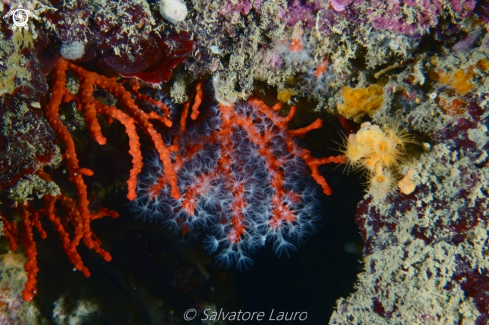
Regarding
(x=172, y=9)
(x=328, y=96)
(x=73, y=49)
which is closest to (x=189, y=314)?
(x=328, y=96)

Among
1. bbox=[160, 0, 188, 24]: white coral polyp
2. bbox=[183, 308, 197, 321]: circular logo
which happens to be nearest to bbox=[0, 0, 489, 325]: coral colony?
bbox=[160, 0, 188, 24]: white coral polyp

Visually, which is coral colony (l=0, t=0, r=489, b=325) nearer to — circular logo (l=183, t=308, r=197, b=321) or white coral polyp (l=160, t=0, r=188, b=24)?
white coral polyp (l=160, t=0, r=188, b=24)

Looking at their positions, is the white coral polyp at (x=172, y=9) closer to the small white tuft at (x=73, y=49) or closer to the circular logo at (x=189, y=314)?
the small white tuft at (x=73, y=49)

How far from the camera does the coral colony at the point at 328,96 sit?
6.21 feet

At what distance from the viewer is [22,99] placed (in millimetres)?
1843

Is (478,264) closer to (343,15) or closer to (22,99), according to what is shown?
(343,15)

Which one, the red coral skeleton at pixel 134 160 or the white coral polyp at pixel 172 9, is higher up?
the white coral polyp at pixel 172 9

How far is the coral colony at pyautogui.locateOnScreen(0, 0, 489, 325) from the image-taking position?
1894mm

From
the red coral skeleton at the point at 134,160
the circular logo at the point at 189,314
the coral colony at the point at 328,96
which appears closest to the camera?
the coral colony at the point at 328,96

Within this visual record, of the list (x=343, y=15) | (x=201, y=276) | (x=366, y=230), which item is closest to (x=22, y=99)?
(x=343, y=15)

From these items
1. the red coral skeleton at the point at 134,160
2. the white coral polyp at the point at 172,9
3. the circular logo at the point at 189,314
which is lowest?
the circular logo at the point at 189,314

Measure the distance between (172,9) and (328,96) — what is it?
1350 mm

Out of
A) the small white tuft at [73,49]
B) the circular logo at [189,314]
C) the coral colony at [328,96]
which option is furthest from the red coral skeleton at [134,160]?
the circular logo at [189,314]

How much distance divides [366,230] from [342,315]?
826mm
